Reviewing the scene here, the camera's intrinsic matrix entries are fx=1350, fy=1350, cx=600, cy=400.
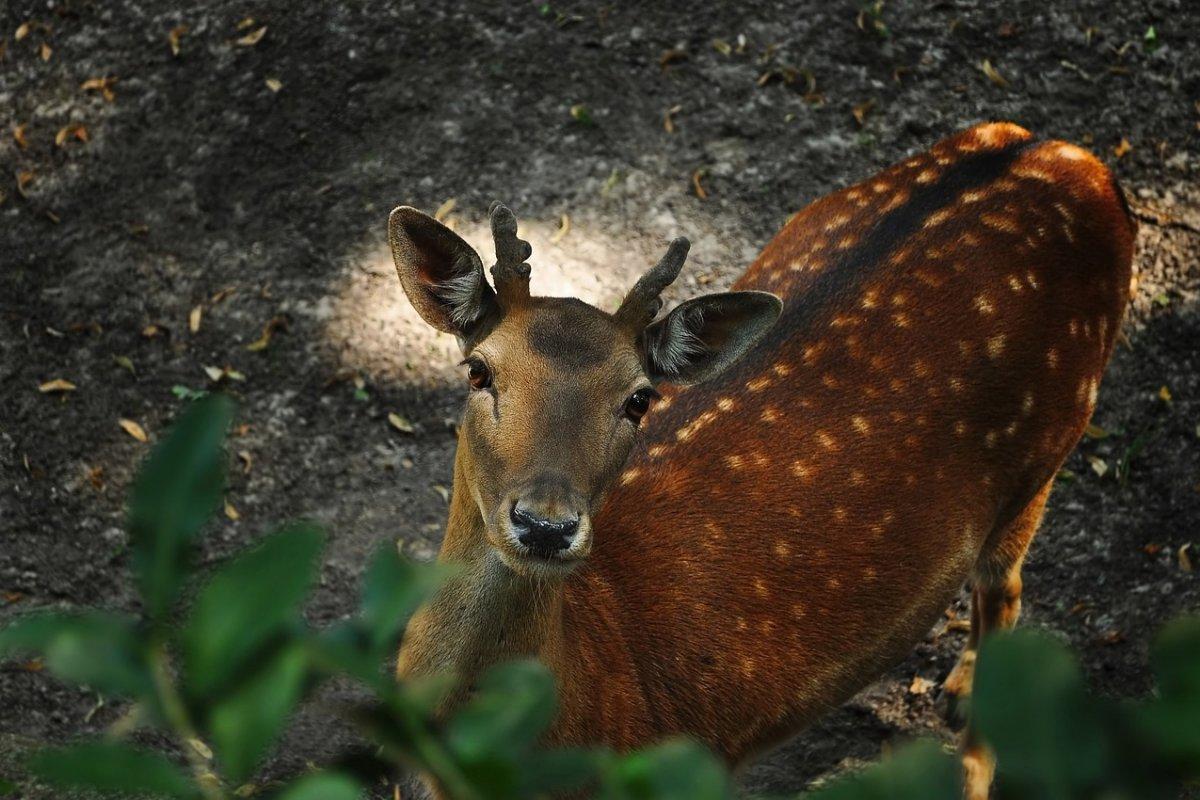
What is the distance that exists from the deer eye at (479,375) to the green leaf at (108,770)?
2.57m

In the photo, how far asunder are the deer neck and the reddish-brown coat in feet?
0.75

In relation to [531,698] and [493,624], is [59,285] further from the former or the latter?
[531,698]

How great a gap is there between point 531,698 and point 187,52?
657cm

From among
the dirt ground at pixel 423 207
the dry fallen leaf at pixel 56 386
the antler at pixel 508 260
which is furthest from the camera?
the dry fallen leaf at pixel 56 386

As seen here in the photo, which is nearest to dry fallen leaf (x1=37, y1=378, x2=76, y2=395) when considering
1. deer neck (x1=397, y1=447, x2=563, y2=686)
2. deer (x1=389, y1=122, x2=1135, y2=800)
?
deer (x1=389, y1=122, x2=1135, y2=800)

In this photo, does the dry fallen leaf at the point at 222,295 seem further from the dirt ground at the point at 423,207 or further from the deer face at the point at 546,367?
the deer face at the point at 546,367

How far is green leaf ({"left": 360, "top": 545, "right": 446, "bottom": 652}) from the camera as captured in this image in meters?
0.83

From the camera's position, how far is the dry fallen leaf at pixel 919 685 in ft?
16.9

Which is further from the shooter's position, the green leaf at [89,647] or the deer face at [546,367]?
the deer face at [546,367]

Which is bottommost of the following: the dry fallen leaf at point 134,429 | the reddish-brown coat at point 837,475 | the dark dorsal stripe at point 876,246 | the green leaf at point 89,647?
the dry fallen leaf at point 134,429

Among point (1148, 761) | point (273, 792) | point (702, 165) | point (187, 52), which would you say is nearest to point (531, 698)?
point (273, 792)

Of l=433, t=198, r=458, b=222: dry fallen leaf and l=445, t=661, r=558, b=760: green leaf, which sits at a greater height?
l=445, t=661, r=558, b=760: green leaf

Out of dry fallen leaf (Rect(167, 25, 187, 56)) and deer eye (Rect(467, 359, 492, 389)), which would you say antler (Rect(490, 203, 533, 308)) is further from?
dry fallen leaf (Rect(167, 25, 187, 56))

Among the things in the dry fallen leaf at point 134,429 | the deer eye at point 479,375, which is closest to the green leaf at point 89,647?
the deer eye at point 479,375
